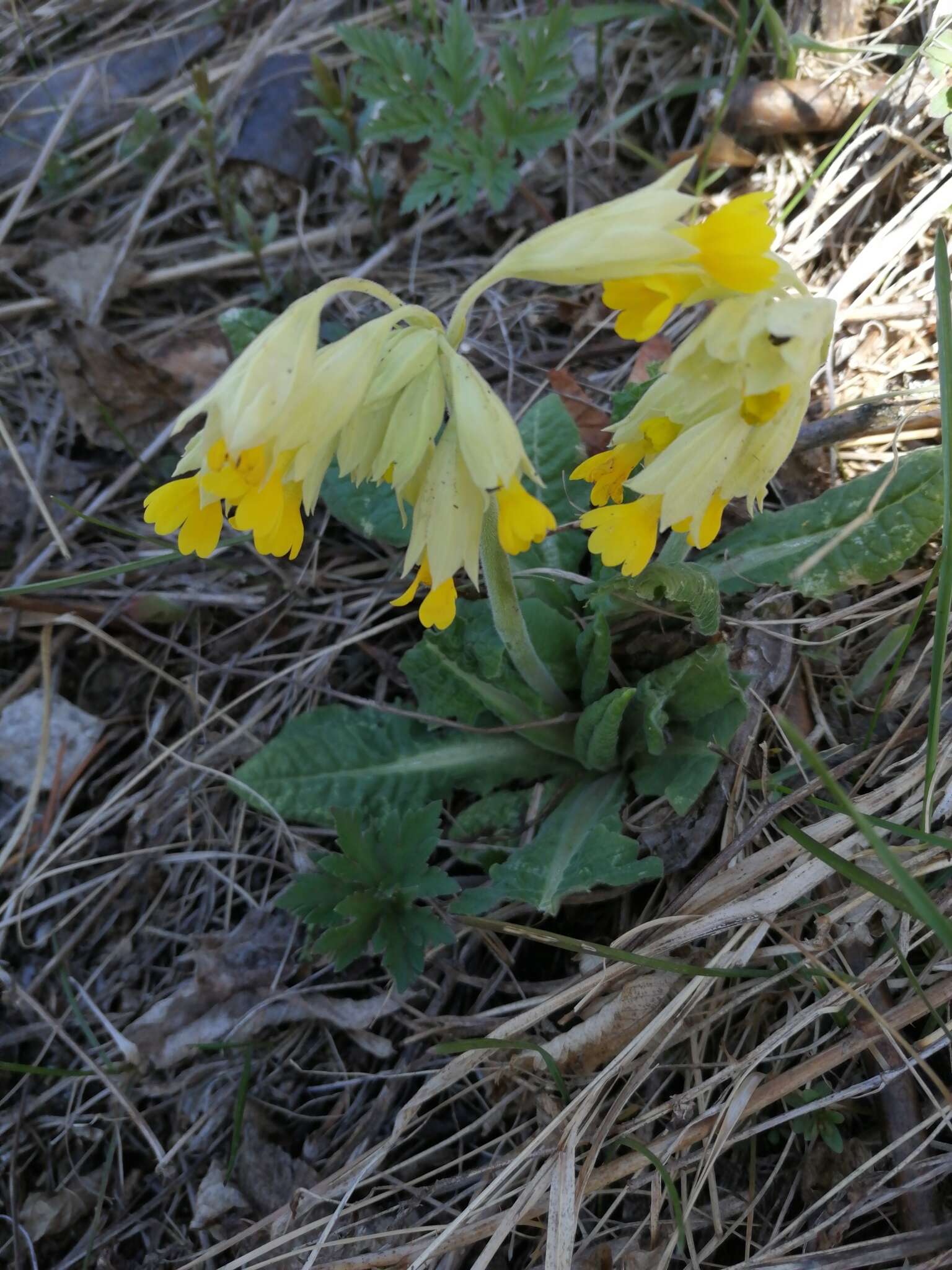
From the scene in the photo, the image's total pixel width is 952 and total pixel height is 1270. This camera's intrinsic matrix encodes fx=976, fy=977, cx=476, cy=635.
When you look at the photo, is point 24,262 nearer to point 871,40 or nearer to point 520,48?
point 520,48

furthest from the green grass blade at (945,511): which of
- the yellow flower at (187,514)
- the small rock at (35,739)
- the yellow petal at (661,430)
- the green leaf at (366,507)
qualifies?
the small rock at (35,739)

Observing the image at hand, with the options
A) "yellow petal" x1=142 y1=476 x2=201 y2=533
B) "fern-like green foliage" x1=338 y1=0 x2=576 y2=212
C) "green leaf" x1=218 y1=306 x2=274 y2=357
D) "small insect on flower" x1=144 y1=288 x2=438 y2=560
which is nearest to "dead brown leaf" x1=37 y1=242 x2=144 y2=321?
"green leaf" x1=218 y1=306 x2=274 y2=357

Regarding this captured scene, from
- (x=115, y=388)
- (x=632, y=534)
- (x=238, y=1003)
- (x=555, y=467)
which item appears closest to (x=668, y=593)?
(x=632, y=534)

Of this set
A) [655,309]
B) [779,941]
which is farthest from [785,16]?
[779,941]

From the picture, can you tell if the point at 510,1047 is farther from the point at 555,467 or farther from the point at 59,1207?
the point at 555,467

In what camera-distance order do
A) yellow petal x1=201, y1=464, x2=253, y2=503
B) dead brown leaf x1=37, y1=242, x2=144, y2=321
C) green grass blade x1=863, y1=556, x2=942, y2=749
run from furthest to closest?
dead brown leaf x1=37, y1=242, x2=144, y2=321
green grass blade x1=863, y1=556, x2=942, y2=749
yellow petal x1=201, y1=464, x2=253, y2=503

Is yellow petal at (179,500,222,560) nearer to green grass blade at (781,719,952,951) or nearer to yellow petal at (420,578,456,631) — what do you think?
yellow petal at (420,578,456,631)
